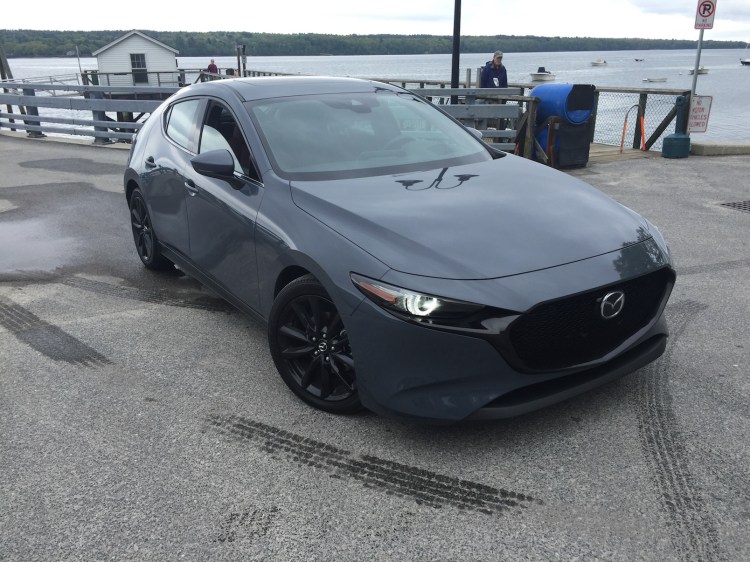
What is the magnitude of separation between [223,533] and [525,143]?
9.47 m

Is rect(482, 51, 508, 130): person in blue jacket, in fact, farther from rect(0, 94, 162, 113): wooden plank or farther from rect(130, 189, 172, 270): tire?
rect(130, 189, 172, 270): tire

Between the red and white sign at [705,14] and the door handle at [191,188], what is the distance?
10.4 m

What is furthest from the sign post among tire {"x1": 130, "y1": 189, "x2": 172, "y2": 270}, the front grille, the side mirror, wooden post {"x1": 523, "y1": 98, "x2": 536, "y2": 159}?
the side mirror

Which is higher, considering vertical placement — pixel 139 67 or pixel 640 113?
pixel 640 113

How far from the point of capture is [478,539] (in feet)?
8.65

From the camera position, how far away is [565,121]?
10836 millimetres

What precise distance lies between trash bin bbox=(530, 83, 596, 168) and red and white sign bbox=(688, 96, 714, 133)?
221cm

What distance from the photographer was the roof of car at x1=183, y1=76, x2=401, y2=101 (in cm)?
450

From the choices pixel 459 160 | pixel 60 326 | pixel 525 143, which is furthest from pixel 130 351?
pixel 525 143

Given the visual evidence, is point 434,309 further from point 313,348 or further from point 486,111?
point 486,111

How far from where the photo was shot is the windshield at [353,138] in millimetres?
3994

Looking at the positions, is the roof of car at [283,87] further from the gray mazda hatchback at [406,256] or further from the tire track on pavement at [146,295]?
the tire track on pavement at [146,295]

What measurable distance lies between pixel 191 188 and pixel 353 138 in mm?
1225

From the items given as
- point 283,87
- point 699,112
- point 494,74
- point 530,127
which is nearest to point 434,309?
point 283,87
